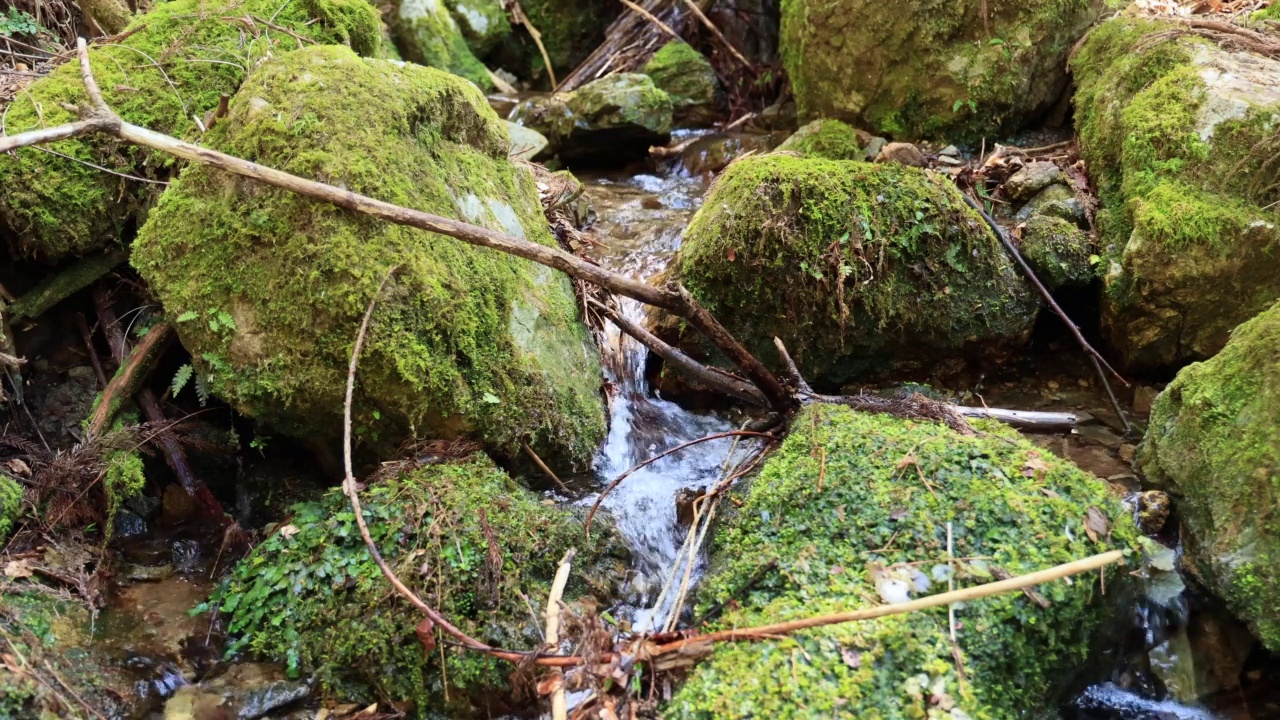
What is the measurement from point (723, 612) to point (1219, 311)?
4021 mm

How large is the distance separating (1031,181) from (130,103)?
6.22m

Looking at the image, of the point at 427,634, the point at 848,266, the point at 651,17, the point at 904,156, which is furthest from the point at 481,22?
the point at 427,634

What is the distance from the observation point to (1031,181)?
569cm

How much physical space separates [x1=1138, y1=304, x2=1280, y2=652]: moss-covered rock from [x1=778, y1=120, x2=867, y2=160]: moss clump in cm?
368

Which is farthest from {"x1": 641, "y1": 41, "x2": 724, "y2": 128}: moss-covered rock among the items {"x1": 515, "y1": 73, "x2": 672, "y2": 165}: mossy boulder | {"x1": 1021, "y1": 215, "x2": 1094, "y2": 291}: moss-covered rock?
{"x1": 1021, "y1": 215, "x2": 1094, "y2": 291}: moss-covered rock

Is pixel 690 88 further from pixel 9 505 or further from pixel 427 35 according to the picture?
pixel 9 505

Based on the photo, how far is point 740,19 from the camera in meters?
10.6

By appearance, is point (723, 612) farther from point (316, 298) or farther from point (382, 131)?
point (382, 131)

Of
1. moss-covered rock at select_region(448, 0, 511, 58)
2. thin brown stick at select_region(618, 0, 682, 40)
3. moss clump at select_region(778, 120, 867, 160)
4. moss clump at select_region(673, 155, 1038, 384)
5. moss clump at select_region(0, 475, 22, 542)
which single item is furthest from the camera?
moss-covered rock at select_region(448, 0, 511, 58)

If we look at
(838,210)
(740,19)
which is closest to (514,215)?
(838,210)

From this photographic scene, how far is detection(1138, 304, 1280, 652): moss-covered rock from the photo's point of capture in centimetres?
295

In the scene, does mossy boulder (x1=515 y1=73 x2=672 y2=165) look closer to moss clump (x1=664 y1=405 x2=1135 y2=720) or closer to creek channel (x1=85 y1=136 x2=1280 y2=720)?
creek channel (x1=85 y1=136 x2=1280 y2=720)

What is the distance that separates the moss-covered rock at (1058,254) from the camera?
506 cm

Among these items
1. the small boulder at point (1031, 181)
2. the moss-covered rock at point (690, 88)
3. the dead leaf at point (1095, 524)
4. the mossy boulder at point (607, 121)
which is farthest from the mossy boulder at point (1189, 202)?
the moss-covered rock at point (690, 88)
